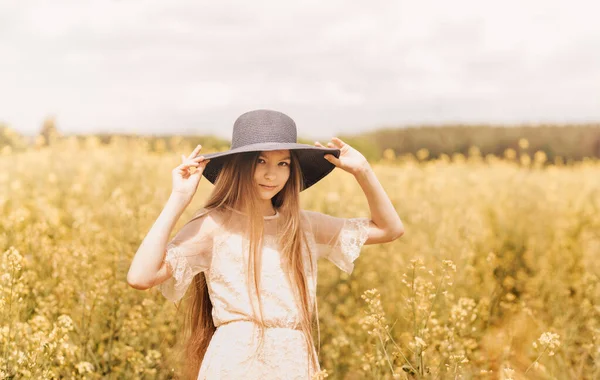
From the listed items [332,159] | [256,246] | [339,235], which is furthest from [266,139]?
[339,235]

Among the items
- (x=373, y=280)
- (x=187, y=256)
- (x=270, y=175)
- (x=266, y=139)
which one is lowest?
(x=373, y=280)

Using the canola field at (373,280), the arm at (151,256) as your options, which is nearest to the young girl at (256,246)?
the arm at (151,256)

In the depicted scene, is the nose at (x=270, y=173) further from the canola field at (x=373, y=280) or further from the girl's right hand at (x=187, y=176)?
the canola field at (x=373, y=280)

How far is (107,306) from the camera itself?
3.32 metres

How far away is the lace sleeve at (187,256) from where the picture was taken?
7.55ft

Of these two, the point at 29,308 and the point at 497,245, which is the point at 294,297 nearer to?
the point at 29,308

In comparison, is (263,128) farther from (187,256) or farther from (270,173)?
(187,256)

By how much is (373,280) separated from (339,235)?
5.88ft

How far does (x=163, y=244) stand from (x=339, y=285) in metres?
A: 2.27

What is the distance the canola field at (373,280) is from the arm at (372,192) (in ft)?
0.58

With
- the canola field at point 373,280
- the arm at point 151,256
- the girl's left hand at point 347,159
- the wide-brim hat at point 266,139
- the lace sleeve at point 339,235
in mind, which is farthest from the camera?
the canola field at point 373,280

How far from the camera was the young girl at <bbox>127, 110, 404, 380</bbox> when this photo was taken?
228cm

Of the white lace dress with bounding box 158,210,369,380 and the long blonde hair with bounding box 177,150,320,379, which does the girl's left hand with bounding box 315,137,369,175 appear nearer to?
the long blonde hair with bounding box 177,150,320,379

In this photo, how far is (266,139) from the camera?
235 cm
